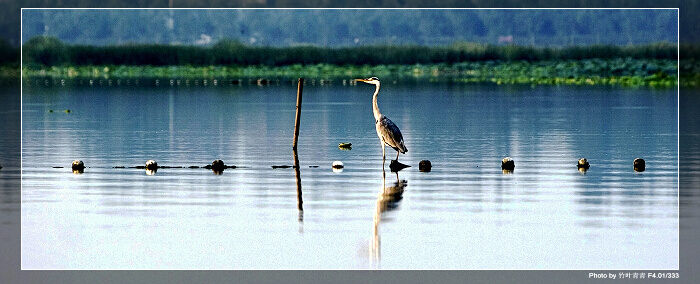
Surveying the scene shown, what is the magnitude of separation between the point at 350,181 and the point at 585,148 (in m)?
11.1

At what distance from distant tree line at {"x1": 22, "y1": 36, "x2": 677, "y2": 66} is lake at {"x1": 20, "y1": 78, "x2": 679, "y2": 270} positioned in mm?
136630

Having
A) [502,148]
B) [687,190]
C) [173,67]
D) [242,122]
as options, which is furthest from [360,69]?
[687,190]

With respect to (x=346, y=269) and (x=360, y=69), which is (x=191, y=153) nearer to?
(x=346, y=269)

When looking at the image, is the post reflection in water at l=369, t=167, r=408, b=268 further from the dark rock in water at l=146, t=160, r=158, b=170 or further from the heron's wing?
the dark rock in water at l=146, t=160, r=158, b=170

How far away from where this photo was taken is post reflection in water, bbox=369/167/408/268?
17766 mm

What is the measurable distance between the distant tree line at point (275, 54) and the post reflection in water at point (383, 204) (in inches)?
5956

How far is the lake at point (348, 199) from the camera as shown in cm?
1802

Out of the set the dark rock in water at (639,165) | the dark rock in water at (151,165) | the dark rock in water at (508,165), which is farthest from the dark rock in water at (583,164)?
the dark rock in water at (151,165)

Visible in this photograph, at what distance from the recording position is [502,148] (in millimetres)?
35375

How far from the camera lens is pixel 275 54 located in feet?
634

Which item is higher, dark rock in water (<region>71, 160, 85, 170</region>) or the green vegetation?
the green vegetation

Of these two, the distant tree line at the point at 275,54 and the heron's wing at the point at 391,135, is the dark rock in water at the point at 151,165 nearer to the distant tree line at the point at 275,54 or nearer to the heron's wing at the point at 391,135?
the heron's wing at the point at 391,135

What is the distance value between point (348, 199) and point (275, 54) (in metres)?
171

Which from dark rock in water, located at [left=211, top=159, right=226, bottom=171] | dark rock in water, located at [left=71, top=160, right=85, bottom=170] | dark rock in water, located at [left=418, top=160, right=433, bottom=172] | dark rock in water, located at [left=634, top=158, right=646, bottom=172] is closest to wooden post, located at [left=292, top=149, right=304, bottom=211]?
dark rock in water, located at [left=211, top=159, right=226, bottom=171]
